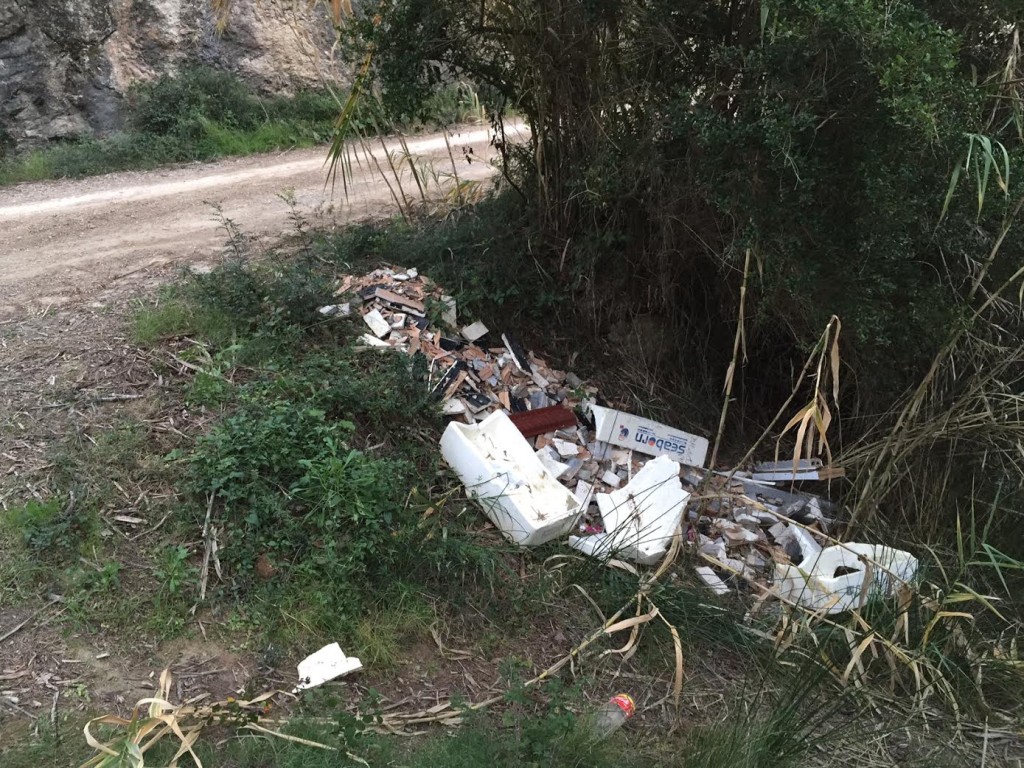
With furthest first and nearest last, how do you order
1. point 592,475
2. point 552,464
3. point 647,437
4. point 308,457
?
1. point 647,437
2. point 592,475
3. point 552,464
4. point 308,457

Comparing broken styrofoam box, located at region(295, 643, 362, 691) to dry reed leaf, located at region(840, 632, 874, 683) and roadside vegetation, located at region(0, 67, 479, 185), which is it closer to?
dry reed leaf, located at region(840, 632, 874, 683)

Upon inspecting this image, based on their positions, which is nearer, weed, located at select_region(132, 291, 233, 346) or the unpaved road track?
weed, located at select_region(132, 291, 233, 346)

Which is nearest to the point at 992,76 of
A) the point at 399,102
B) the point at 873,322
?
the point at 873,322

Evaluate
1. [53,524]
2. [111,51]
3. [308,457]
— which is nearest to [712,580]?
[308,457]

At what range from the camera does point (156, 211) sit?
7297 millimetres

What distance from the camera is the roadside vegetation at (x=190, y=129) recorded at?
347 inches

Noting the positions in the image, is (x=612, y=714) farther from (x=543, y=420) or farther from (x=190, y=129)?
(x=190, y=129)

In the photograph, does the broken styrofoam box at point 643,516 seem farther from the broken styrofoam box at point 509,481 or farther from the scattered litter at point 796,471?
the scattered litter at point 796,471

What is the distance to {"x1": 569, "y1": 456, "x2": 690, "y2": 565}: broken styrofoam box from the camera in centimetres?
408

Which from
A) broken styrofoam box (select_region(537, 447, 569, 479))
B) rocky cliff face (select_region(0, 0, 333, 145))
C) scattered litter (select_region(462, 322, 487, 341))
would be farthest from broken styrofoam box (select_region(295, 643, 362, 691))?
rocky cliff face (select_region(0, 0, 333, 145))

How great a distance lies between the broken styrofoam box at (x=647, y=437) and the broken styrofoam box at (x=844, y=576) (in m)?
0.93

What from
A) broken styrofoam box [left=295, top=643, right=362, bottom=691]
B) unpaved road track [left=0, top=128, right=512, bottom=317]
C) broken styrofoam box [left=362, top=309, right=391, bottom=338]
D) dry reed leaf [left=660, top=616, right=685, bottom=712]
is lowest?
dry reed leaf [left=660, top=616, right=685, bottom=712]

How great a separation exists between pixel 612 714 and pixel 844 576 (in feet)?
4.84

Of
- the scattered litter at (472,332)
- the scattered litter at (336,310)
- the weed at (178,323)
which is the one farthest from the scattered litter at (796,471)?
the weed at (178,323)
